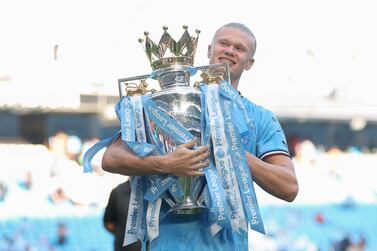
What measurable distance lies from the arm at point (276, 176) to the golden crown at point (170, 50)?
0.35 metres

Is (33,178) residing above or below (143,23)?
below

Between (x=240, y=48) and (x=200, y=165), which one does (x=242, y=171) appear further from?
(x=240, y=48)

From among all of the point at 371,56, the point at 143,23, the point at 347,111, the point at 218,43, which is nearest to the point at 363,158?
the point at 347,111

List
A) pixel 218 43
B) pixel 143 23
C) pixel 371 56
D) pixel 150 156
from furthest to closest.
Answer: pixel 371 56, pixel 143 23, pixel 218 43, pixel 150 156

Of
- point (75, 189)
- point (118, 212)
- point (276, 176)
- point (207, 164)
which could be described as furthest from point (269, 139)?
point (75, 189)

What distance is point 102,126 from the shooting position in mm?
18688

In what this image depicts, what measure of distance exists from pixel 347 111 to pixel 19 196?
8277 mm

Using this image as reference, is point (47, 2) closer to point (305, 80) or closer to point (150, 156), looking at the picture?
point (305, 80)

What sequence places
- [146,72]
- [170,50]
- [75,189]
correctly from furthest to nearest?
[75,189], [146,72], [170,50]

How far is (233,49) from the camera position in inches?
117

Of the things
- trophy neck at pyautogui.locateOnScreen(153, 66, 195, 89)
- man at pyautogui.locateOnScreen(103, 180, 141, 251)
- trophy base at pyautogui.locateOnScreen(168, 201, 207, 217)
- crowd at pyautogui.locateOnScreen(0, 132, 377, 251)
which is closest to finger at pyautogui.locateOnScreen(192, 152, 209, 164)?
trophy base at pyautogui.locateOnScreen(168, 201, 207, 217)

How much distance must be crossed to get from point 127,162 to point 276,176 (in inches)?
17.5

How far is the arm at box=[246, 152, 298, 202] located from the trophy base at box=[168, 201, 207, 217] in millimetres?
193

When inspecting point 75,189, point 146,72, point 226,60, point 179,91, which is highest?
point 146,72
